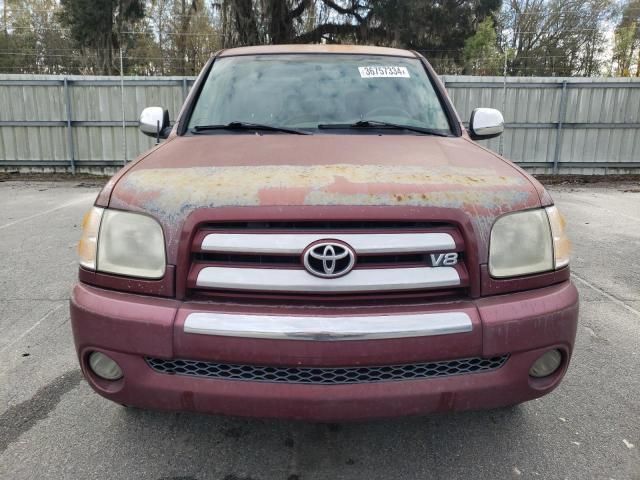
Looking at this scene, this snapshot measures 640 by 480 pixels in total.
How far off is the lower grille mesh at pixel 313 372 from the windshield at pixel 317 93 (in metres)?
1.34

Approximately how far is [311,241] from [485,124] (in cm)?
188

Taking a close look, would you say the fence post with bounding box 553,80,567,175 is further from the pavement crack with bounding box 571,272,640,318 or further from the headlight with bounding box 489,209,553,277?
the headlight with bounding box 489,209,553,277

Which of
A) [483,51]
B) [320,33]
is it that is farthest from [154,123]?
[483,51]

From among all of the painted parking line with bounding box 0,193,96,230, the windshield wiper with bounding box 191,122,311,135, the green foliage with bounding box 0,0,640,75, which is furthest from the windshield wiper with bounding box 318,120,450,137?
the green foliage with bounding box 0,0,640,75

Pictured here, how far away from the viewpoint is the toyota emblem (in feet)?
5.24

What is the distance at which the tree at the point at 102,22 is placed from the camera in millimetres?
19891

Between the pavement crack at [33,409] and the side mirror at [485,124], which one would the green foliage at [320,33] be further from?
the pavement crack at [33,409]

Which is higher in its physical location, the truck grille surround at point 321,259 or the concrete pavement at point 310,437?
the truck grille surround at point 321,259

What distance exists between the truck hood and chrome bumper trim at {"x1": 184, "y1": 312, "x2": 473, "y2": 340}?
0.29m

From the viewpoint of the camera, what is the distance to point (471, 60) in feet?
59.2

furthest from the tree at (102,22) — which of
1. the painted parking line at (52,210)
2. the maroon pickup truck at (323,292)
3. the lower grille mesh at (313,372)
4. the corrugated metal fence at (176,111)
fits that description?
the lower grille mesh at (313,372)

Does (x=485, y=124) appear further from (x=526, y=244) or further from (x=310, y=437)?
(x=310, y=437)

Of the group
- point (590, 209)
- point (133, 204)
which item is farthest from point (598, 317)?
point (590, 209)

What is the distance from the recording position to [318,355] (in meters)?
1.55
